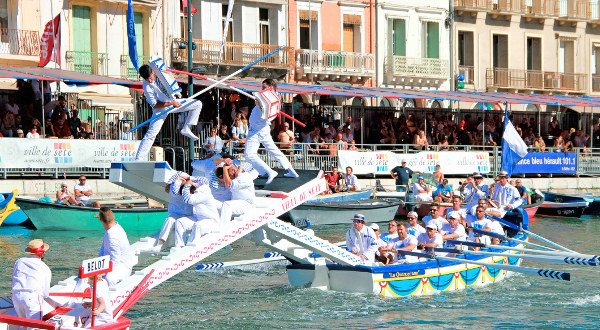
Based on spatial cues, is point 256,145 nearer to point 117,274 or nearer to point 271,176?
point 271,176

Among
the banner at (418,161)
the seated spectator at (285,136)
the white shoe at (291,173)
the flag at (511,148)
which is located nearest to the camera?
the white shoe at (291,173)

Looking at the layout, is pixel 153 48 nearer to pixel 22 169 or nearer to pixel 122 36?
pixel 122 36

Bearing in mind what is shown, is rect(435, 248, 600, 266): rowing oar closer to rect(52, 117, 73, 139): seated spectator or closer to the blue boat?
the blue boat

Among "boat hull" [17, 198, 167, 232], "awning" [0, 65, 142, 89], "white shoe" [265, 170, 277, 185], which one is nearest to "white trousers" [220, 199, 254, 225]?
"white shoe" [265, 170, 277, 185]

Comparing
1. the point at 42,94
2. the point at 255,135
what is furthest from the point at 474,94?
the point at 255,135

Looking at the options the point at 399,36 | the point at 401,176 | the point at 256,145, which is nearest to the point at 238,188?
the point at 256,145

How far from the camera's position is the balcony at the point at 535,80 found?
55750 millimetres

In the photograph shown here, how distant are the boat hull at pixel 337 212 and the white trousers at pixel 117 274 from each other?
54.3 feet

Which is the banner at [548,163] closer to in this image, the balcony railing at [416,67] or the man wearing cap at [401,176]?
the man wearing cap at [401,176]

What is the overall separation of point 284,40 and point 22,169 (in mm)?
17753

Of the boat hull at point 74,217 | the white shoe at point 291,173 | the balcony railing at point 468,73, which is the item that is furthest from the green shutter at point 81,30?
the white shoe at point 291,173

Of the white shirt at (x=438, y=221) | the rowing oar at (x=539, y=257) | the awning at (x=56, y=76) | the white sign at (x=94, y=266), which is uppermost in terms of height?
the awning at (x=56, y=76)

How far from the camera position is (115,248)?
1661 cm

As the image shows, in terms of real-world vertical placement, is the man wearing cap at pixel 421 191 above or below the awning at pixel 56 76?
below
